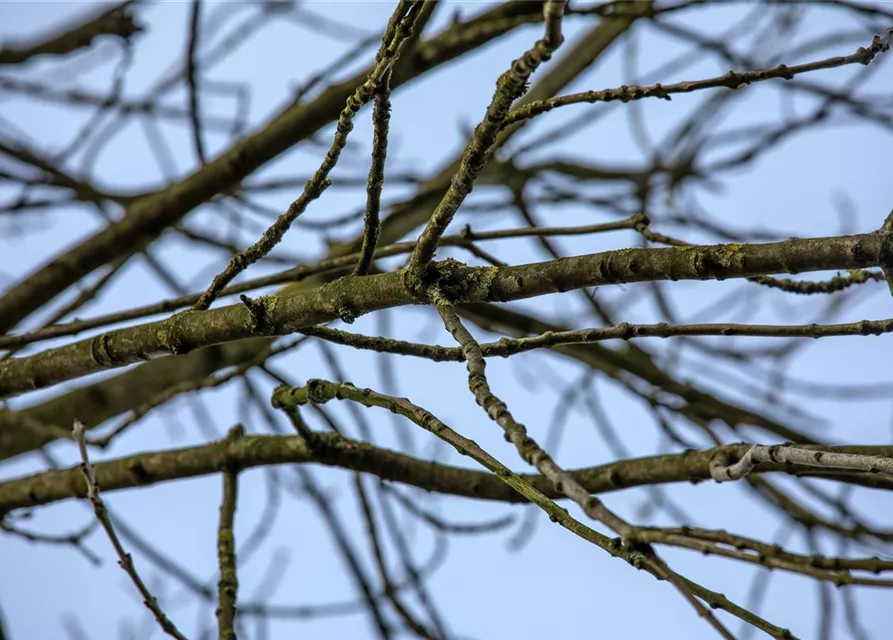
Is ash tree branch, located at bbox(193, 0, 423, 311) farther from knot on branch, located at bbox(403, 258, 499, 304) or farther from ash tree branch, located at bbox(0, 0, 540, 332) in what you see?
ash tree branch, located at bbox(0, 0, 540, 332)

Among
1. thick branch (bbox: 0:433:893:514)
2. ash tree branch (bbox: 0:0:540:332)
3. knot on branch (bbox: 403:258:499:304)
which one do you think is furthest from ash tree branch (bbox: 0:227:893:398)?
ash tree branch (bbox: 0:0:540:332)

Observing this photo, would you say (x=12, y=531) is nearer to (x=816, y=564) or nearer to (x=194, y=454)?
(x=194, y=454)

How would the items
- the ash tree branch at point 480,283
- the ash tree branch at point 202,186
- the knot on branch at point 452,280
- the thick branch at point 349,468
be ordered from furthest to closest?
the ash tree branch at point 202,186
the thick branch at point 349,468
the knot on branch at point 452,280
the ash tree branch at point 480,283

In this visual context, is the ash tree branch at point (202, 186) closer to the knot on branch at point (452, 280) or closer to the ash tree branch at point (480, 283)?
the ash tree branch at point (480, 283)

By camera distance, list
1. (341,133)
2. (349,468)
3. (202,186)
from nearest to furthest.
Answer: (341,133) → (349,468) → (202,186)

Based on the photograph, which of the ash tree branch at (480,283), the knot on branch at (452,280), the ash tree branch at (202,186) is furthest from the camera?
the ash tree branch at (202,186)

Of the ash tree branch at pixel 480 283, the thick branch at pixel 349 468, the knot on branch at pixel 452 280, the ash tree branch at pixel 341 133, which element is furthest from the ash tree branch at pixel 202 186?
the knot on branch at pixel 452 280

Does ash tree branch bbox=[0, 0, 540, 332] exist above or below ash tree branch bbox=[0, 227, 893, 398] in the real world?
above

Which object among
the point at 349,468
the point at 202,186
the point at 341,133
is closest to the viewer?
the point at 341,133

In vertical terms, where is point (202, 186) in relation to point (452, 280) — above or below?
above

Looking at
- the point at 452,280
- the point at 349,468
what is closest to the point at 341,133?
the point at 452,280

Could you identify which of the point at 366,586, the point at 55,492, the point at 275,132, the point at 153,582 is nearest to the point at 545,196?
the point at 275,132

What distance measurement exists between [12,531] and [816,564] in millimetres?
1443

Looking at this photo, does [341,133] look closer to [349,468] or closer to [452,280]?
[452,280]
